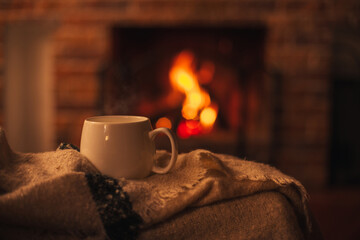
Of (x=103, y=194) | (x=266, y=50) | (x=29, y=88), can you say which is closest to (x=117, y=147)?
(x=103, y=194)

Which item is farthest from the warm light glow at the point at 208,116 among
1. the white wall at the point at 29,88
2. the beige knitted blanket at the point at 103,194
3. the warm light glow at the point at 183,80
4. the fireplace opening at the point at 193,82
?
the beige knitted blanket at the point at 103,194

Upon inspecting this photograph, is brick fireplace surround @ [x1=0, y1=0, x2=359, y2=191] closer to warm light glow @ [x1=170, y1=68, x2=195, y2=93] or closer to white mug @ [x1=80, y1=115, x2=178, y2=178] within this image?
warm light glow @ [x1=170, y1=68, x2=195, y2=93]

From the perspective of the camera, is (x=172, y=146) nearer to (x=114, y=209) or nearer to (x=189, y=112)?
(x=114, y=209)

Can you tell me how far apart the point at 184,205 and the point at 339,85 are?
64.8 inches

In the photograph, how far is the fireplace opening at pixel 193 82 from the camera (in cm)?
188

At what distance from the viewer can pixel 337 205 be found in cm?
174

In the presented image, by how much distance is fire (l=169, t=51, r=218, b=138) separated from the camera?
1.96 m

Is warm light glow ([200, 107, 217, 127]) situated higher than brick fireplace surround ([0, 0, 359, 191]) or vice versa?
brick fireplace surround ([0, 0, 359, 191])

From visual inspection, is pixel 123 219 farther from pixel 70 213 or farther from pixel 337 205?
pixel 337 205

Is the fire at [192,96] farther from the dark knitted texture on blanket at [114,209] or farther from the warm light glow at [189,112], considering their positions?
the dark knitted texture on blanket at [114,209]

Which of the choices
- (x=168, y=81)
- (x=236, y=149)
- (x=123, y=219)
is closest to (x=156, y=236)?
(x=123, y=219)

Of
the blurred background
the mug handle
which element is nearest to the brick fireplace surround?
the blurred background

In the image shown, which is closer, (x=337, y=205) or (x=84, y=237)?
(x=84, y=237)

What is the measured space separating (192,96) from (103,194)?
1.56 meters
